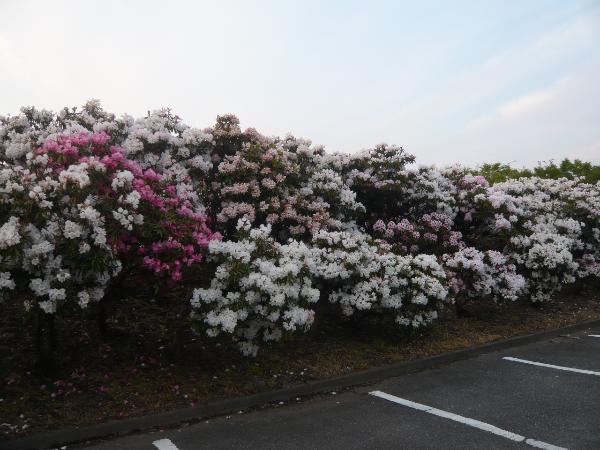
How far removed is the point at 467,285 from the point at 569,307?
11.1ft

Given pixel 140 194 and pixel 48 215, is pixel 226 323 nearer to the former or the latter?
pixel 140 194

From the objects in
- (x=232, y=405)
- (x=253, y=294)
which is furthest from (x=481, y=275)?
(x=232, y=405)

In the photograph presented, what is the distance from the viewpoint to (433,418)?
516 centimetres

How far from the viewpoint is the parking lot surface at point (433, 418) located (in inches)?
181

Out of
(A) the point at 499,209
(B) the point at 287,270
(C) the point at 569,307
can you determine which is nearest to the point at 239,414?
(B) the point at 287,270

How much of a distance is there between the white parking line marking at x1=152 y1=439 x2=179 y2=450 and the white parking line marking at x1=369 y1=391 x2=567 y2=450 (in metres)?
2.49

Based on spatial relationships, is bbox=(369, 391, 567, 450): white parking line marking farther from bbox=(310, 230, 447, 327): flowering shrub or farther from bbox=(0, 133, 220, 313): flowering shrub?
bbox=(0, 133, 220, 313): flowering shrub

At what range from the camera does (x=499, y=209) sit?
419 inches

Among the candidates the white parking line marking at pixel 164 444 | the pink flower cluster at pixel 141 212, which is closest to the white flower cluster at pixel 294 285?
the pink flower cluster at pixel 141 212

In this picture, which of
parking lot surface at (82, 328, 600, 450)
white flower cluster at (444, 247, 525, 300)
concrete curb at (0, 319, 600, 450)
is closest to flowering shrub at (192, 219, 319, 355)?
concrete curb at (0, 319, 600, 450)

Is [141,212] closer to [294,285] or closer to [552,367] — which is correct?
[294,285]

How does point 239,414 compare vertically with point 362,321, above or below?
below

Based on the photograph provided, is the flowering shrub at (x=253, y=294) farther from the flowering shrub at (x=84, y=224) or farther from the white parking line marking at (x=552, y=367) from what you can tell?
the white parking line marking at (x=552, y=367)

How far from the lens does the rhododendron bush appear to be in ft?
16.0
